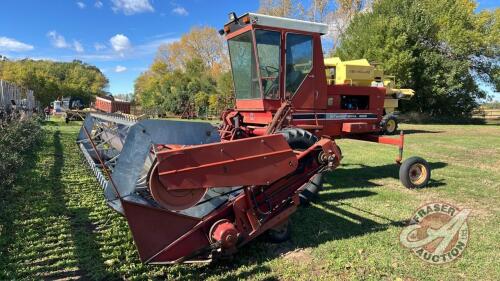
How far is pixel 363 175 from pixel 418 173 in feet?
4.33

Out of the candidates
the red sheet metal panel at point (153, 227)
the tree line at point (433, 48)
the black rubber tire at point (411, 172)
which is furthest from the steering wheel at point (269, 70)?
the tree line at point (433, 48)

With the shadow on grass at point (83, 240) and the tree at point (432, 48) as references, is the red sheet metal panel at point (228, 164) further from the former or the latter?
the tree at point (432, 48)

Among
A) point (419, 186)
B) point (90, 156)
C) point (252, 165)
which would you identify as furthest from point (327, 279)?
point (90, 156)

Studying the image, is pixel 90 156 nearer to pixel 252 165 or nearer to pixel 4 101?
pixel 252 165

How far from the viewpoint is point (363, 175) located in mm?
8227

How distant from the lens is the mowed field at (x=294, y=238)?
3.63 metres

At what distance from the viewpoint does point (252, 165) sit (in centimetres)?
354

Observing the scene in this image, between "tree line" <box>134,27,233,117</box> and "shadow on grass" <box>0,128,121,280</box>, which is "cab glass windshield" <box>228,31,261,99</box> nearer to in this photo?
"shadow on grass" <box>0,128,121,280</box>

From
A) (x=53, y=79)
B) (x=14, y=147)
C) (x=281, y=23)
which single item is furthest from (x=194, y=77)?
(x=281, y=23)

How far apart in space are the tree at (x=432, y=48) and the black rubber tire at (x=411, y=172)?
19.0 meters

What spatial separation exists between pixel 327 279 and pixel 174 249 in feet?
4.59

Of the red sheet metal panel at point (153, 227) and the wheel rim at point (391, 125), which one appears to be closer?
the red sheet metal panel at point (153, 227)

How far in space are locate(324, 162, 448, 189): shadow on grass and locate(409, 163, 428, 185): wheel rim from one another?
264 mm

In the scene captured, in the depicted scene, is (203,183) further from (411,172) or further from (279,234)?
(411,172)
